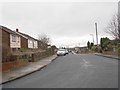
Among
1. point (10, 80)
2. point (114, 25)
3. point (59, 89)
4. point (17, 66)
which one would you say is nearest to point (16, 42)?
point (114, 25)

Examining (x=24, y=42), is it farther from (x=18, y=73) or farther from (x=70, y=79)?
(x=70, y=79)

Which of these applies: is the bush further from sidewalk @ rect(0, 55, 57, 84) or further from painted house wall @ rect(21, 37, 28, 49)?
painted house wall @ rect(21, 37, 28, 49)

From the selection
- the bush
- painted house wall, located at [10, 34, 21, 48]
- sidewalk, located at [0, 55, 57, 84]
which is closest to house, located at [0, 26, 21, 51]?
painted house wall, located at [10, 34, 21, 48]

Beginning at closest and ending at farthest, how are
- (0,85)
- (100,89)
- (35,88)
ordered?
(100,89), (35,88), (0,85)

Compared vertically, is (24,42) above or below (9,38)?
below

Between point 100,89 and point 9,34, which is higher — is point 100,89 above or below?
below

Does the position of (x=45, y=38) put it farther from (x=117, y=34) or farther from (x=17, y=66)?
(x=17, y=66)

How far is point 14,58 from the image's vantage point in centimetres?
2333

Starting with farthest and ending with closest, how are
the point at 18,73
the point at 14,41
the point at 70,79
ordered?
the point at 14,41 < the point at 18,73 < the point at 70,79

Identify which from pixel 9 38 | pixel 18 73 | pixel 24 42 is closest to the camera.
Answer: pixel 18 73

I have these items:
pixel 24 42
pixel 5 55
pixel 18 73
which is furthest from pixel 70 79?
pixel 24 42

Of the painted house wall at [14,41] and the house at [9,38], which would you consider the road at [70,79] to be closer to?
the house at [9,38]

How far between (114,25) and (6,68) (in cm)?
3437

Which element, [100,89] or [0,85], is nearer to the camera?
[100,89]
